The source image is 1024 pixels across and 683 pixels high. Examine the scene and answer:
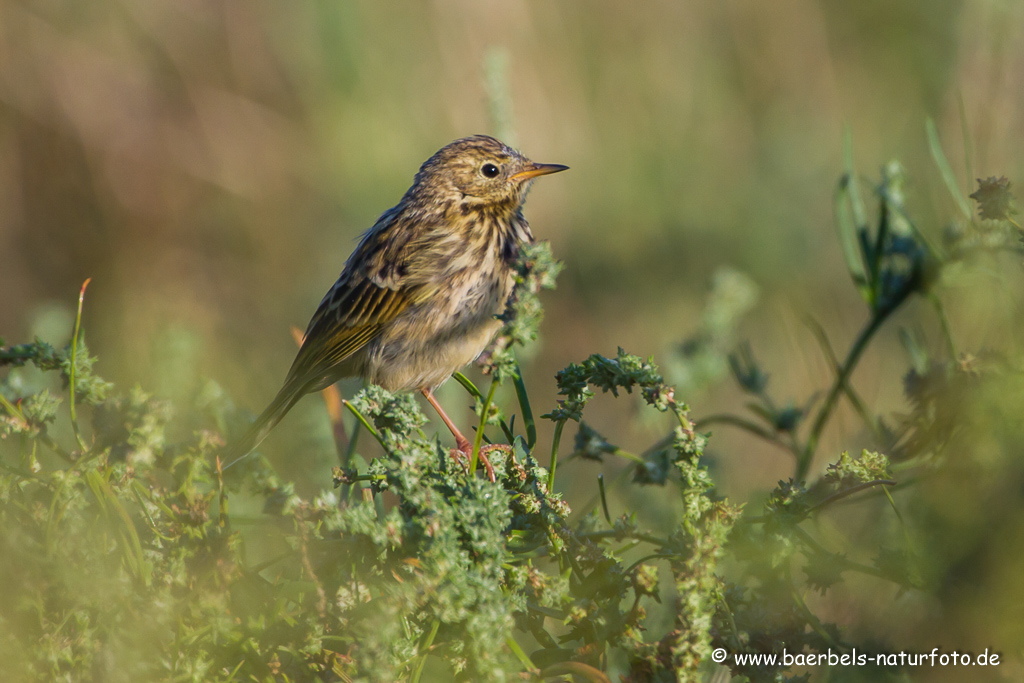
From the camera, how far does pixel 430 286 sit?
3.82 m

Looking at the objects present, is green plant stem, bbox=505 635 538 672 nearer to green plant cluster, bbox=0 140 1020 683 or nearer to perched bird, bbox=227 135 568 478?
green plant cluster, bbox=0 140 1020 683

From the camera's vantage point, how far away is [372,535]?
1.43 metres

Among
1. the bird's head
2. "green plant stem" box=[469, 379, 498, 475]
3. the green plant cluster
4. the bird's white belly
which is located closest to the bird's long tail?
the bird's white belly

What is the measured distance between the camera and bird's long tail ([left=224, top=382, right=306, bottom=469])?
2.62 m

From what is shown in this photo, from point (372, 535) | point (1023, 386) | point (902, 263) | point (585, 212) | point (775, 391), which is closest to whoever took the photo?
point (372, 535)

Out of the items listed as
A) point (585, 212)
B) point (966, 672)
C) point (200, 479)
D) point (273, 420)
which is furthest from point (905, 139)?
point (200, 479)

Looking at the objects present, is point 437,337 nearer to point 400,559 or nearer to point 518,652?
point 400,559

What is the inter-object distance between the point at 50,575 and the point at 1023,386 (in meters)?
1.82

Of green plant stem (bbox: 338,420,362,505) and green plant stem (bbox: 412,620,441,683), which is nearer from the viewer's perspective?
green plant stem (bbox: 412,620,441,683)

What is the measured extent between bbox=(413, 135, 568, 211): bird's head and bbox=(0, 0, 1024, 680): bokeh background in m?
1.53

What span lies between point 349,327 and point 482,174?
1.03 metres

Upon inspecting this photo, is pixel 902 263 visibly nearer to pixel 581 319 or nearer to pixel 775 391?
pixel 775 391

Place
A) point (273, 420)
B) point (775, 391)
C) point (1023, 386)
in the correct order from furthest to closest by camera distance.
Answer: point (775, 391) → point (273, 420) → point (1023, 386)

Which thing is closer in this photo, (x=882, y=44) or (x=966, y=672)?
(x=966, y=672)
